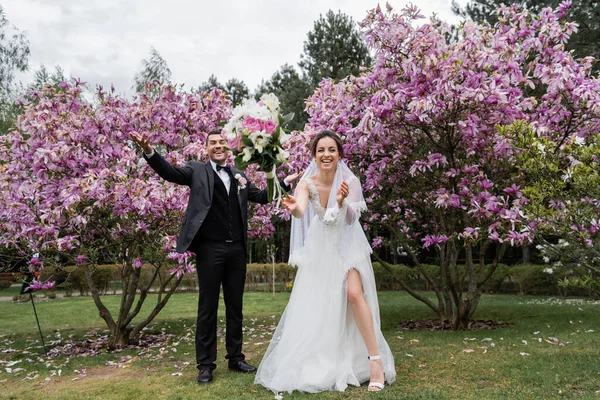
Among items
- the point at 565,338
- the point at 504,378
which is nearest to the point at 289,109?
the point at 565,338

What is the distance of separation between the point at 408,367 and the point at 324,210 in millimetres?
1645

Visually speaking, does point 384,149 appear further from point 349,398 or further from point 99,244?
point 99,244

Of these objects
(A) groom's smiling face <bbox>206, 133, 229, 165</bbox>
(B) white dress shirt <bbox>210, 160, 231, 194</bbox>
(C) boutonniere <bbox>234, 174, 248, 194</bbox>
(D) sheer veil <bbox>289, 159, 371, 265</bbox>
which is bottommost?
(D) sheer veil <bbox>289, 159, 371, 265</bbox>

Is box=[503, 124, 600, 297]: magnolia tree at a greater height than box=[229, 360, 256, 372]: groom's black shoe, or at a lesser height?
greater

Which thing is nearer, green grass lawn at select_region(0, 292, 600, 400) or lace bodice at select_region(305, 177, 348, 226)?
green grass lawn at select_region(0, 292, 600, 400)

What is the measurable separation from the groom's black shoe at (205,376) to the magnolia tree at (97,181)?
2.02 m

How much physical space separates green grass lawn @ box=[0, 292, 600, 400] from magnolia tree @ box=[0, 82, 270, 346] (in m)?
1.10

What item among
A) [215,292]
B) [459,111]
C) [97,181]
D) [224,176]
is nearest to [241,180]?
[224,176]

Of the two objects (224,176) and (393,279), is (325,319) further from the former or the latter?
(393,279)

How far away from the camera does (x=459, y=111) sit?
541 cm

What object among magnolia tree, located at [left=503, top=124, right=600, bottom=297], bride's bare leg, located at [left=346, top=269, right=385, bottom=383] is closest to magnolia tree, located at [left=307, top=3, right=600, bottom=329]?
magnolia tree, located at [left=503, top=124, right=600, bottom=297]

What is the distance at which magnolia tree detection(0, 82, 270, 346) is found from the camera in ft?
18.1

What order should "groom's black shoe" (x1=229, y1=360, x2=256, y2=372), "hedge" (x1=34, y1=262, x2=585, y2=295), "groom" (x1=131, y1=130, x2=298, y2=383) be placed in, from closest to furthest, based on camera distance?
1. "groom" (x1=131, y1=130, x2=298, y2=383)
2. "groom's black shoe" (x1=229, y1=360, x2=256, y2=372)
3. "hedge" (x1=34, y1=262, x2=585, y2=295)

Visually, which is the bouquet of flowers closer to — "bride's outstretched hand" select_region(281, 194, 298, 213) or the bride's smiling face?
"bride's outstretched hand" select_region(281, 194, 298, 213)
